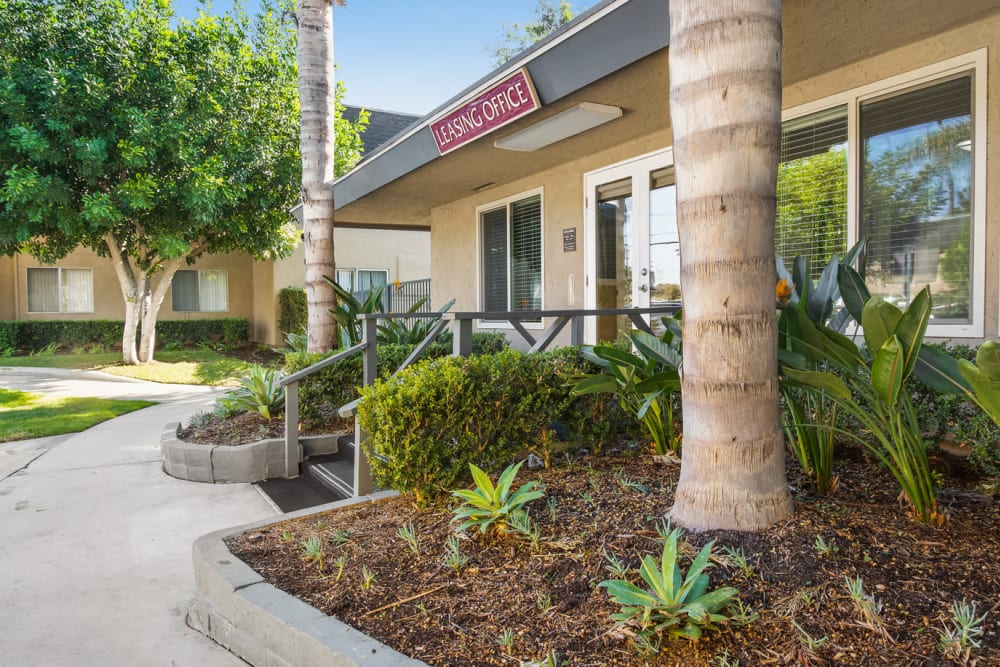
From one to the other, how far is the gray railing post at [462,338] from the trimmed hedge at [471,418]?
0.97ft

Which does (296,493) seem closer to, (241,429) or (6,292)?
(241,429)

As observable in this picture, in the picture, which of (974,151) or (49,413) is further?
(49,413)

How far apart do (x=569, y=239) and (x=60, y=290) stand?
15461 millimetres

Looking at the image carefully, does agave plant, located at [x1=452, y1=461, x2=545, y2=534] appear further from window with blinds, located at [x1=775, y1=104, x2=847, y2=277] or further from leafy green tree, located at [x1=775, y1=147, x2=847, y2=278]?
leafy green tree, located at [x1=775, y1=147, x2=847, y2=278]

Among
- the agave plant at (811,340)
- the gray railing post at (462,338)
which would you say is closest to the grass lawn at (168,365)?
the gray railing post at (462,338)

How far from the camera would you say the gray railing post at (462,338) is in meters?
3.72

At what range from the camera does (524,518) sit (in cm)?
241

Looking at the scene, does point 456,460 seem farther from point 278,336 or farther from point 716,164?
point 278,336

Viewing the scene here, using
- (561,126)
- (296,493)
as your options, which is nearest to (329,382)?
(296,493)

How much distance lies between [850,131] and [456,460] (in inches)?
144

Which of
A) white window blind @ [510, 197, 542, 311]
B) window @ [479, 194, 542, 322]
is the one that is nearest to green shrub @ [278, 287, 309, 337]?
window @ [479, 194, 542, 322]

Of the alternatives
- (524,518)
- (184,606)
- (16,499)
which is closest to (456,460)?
(524,518)

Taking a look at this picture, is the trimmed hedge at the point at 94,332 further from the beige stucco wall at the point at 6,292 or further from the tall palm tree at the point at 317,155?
the tall palm tree at the point at 317,155

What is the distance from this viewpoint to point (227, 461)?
15.7 feet
